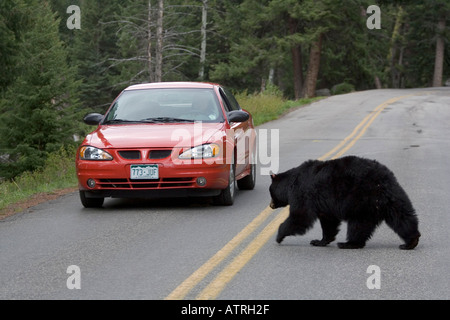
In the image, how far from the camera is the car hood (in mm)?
9688

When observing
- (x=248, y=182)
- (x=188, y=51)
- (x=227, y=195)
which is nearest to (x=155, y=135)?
(x=227, y=195)

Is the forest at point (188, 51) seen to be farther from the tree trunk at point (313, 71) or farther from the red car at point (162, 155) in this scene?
the red car at point (162, 155)

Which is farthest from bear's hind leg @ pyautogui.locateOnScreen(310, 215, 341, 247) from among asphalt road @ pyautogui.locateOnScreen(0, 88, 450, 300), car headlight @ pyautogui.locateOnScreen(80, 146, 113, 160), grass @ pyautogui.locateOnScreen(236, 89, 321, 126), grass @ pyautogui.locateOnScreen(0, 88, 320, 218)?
grass @ pyautogui.locateOnScreen(236, 89, 321, 126)

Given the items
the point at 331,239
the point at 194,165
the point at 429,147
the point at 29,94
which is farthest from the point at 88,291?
the point at 29,94

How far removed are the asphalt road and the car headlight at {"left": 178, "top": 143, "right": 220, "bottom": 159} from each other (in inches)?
28.7

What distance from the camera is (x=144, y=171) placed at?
31.3ft

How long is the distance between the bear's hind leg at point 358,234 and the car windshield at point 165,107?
3823mm

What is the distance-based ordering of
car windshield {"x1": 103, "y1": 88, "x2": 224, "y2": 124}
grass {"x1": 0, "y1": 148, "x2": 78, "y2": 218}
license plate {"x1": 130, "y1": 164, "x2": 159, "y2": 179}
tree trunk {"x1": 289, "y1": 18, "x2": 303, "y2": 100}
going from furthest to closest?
tree trunk {"x1": 289, "y1": 18, "x2": 303, "y2": 100} < grass {"x1": 0, "y1": 148, "x2": 78, "y2": 218} < car windshield {"x1": 103, "y1": 88, "x2": 224, "y2": 124} < license plate {"x1": 130, "y1": 164, "x2": 159, "y2": 179}

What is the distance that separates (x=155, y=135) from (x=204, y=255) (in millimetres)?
3084

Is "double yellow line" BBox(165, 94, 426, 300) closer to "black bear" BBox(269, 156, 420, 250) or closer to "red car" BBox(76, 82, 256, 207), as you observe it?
"black bear" BBox(269, 156, 420, 250)

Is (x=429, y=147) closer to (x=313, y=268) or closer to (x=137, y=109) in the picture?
(x=137, y=109)

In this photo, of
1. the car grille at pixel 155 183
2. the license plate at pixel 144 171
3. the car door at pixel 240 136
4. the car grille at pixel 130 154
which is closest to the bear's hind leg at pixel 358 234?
the car grille at pixel 155 183

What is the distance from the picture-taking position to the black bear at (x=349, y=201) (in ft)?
22.4
